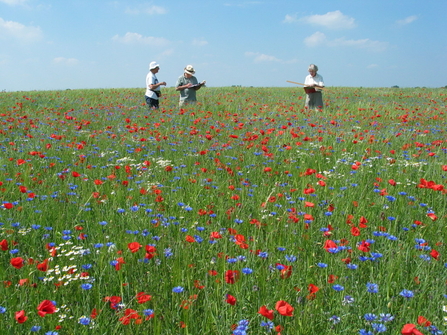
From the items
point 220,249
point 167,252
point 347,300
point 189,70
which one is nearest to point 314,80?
point 189,70

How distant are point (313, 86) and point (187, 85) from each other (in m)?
3.62

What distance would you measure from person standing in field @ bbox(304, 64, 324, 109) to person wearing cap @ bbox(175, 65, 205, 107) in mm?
3157

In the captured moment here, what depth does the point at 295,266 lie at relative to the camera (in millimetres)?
2143

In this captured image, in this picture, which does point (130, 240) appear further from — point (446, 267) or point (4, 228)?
point (446, 267)

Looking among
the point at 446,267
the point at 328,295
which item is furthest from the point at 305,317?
the point at 446,267

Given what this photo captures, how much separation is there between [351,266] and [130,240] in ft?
4.50

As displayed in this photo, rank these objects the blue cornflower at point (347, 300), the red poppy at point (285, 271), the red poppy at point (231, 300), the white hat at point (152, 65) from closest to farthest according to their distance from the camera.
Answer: the red poppy at point (231, 300), the blue cornflower at point (347, 300), the red poppy at point (285, 271), the white hat at point (152, 65)

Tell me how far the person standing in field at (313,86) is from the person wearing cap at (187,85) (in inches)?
124

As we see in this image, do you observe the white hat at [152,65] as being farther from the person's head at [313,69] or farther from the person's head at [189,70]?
the person's head at [313,69]

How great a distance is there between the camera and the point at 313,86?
10.7 metres

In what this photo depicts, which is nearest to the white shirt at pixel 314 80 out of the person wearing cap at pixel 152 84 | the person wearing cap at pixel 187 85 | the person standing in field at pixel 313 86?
the person standing in field at pixel 313 86

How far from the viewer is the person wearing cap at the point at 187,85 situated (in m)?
10.9

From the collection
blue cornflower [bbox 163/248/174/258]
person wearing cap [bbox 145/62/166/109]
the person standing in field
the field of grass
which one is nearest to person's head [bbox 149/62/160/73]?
person wearing cap [bbox 145/62/166/109]

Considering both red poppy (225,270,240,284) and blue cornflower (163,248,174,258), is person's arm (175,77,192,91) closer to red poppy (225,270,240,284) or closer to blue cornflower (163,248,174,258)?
blue cornflower (163,248,174,258)
